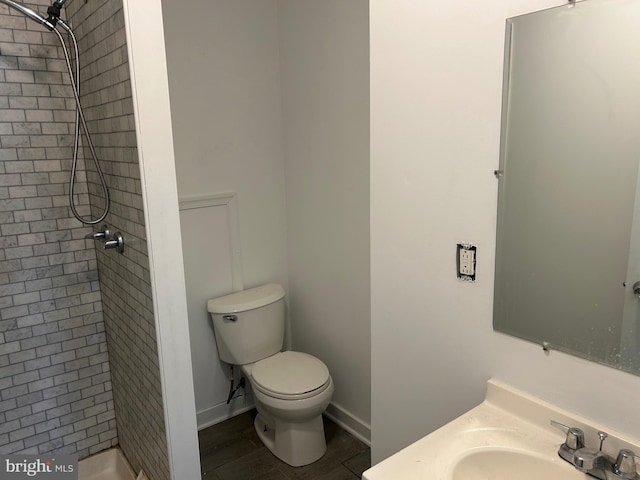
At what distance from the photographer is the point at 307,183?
251cm

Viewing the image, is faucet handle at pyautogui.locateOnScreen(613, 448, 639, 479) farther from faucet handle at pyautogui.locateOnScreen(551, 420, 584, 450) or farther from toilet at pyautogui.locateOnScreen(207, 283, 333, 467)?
toilet at pyautogui.locateOnScreen(207, 283, 333, 467)

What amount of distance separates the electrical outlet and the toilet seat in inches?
44.6

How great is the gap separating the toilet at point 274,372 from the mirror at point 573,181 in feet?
4.05

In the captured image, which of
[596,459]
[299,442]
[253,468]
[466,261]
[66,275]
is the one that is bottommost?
[253,468]

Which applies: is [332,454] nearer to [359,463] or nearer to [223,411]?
[359,463]

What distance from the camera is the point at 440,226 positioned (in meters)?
1.31

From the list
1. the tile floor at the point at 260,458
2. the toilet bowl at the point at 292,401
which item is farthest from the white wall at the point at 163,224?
the tile floor at the point at 260,458

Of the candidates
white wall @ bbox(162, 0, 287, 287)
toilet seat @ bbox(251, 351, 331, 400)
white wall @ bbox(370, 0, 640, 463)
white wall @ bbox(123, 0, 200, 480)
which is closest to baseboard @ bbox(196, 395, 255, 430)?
toilet seat @ bbox(251, 351, 331, 400)

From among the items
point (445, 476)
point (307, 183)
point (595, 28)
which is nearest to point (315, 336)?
point (307, 183)

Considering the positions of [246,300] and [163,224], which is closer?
[163,224]

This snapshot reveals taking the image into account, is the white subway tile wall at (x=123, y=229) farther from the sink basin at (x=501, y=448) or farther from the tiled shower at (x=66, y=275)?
the sink basin at (x=501, y=448)

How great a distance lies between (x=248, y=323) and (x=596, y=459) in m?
1.70

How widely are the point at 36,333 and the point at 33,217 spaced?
484mm
